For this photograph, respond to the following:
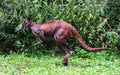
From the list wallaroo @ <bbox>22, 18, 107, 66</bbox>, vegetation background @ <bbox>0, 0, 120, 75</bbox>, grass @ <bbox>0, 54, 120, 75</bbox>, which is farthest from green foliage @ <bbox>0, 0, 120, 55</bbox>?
wallaroo @ <bbox>22, 18, 107, 66</bbox>

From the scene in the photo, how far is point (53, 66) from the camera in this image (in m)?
9.16

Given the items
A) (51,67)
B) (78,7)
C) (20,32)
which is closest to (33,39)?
(20,32)

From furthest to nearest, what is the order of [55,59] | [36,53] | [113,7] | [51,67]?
[113,7] < [36,53] < [55,59] < [51,67]

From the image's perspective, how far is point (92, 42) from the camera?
468 inches

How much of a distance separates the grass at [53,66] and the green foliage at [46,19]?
A: 2.48 feet

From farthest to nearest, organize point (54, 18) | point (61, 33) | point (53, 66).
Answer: point (54, 18) < point (61, 33) < point (53, 66)

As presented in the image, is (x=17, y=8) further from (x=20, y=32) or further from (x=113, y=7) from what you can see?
(x=113, y=7)

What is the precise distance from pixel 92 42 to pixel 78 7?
1.35 meters

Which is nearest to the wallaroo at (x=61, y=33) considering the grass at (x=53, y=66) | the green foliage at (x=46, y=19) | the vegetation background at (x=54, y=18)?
the grass at (x=53, y=66)

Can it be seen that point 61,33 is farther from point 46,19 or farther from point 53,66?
point 46,19

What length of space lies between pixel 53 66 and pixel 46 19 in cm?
265

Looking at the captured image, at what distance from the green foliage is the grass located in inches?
29.8

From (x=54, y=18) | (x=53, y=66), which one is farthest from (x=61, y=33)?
(x=54, y=18)

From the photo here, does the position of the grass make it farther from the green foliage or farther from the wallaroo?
the green foliage
